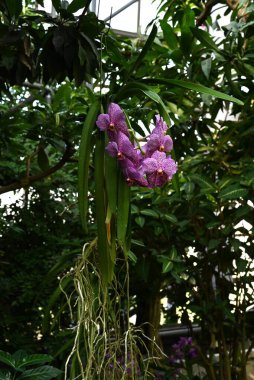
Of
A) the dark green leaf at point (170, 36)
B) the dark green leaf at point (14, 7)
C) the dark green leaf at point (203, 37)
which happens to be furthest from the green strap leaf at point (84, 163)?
the dark green leaf at point (170, 36)

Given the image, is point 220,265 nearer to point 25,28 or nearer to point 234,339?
point 234,339

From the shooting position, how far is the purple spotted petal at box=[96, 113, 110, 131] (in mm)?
926

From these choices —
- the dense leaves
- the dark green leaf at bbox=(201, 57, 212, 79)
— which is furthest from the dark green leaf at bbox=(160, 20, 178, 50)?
the dark green leaf at bbox=(201, 57, 212, 79)

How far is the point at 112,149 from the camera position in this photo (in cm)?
91

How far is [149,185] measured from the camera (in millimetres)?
912

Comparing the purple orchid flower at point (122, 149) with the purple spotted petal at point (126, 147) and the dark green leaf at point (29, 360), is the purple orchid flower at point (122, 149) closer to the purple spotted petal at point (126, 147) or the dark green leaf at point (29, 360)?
the purple spotted petal at point (126, 147)

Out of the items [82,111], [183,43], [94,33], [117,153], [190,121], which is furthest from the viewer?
[190,121]

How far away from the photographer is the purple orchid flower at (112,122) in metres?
0.92

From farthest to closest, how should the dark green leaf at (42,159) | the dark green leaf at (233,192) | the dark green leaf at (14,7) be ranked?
1. the dark green leaf at (42,159)
2. the dark green leaf at (233,192)
3. the dark green leaf at (14,7)

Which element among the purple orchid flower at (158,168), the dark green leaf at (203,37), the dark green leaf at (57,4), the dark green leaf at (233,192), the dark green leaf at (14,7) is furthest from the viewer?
the dark green leaf at (233,192)

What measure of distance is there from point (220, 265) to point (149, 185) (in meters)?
1.36

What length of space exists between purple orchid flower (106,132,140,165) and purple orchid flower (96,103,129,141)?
2 centimetres

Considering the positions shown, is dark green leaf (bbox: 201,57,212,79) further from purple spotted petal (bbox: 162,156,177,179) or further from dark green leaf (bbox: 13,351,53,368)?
dark green leaf (bbox: 13,351,53,368)

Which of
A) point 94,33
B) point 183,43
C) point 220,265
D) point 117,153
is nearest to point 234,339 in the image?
point 220,265
